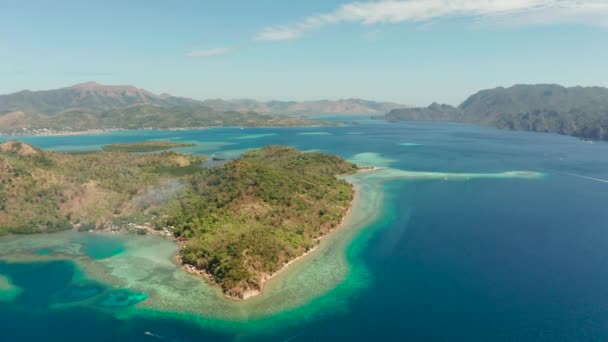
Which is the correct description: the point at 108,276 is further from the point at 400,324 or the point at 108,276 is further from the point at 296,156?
the point at 296,156

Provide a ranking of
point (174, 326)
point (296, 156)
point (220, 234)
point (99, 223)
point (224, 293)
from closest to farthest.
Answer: point (174, 326)
point (224, 293)
point (220, 234)
point (99, 223)
point (296, 156)

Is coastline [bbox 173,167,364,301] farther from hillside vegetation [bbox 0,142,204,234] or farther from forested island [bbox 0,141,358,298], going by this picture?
hillside vegetation [bbox 0,142,204,234]

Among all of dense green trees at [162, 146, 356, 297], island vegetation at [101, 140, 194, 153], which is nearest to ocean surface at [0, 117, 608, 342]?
dense green trees at [162, 146, 356, 297]

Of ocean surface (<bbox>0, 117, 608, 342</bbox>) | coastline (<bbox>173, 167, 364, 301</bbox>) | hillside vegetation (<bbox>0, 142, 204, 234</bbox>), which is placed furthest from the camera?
hillside vegetation (<bbox>0, 142, 204, 234</bbox>)

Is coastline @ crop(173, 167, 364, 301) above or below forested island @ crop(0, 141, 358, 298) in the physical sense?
below

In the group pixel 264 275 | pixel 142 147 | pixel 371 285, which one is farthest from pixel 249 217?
pixel 142 147

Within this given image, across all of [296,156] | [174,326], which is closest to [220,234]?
[174,326]

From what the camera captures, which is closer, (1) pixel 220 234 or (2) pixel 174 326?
(2) pixel 174 326
